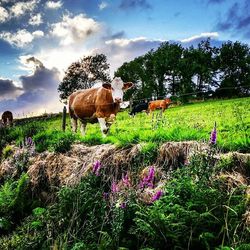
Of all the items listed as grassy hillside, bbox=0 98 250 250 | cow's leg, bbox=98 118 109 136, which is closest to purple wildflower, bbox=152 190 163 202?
grassy hillside, bbox=0 98 250 250

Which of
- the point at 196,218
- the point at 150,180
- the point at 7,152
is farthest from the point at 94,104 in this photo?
the point at 196,218

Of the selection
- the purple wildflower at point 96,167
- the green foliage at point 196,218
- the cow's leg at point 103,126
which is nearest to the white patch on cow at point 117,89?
the cow's leg at point 103,126

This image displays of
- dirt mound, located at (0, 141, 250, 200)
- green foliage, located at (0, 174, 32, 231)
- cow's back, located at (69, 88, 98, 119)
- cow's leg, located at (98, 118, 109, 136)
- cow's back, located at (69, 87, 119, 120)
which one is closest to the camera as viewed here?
dirt mound, located at (0, 141, 250, 200)

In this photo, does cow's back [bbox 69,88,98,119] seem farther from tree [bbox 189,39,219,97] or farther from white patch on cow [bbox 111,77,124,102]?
tree [bbox 189,39,219,97]

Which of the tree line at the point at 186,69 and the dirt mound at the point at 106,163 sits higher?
the tree line at the point at 186,69

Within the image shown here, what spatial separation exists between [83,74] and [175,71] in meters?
17.0

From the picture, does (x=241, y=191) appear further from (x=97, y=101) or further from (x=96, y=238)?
(x=97, y=101)

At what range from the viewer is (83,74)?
2500 inches

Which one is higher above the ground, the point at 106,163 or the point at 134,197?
the point at 106,163

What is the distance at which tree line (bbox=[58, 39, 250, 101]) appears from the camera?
208ft

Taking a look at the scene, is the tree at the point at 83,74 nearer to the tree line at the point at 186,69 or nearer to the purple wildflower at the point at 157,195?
the tree line at the point at 186,69

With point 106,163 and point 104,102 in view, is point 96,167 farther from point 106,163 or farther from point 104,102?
point 104,102

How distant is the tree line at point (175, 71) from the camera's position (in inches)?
2500

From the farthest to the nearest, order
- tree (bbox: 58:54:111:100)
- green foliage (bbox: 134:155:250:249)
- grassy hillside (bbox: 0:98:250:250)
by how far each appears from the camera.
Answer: tree (bbox: 58:54:111:100), grassy hillside (bbox: 0:98:250:250), green foliage (bbox: 134:155:250:249)
